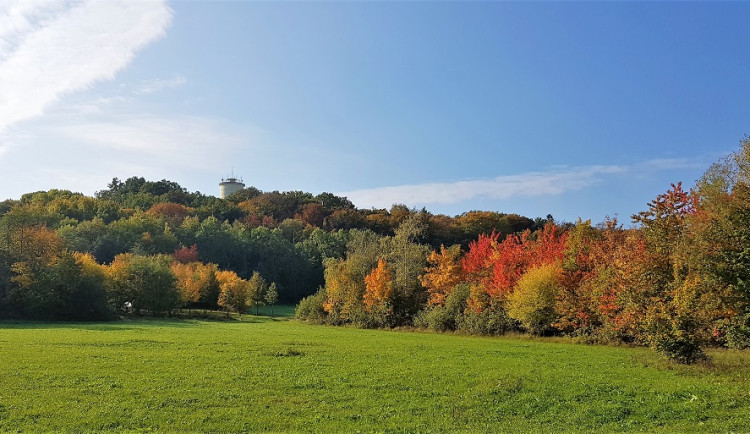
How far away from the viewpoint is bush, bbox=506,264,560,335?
52.3m

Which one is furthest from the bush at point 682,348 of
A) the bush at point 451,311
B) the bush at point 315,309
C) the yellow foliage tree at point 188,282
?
the yellow foliage tree at point 188,282

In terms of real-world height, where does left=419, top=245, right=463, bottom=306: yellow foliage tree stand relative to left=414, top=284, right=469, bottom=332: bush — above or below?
above

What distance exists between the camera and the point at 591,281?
49.4 metres

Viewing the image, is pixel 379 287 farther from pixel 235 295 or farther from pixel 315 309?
pixel 235 295

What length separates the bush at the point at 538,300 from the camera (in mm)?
52312

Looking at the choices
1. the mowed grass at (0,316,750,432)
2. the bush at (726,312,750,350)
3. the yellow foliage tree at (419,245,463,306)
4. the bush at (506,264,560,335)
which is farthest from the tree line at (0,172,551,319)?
the bush at (726,312,750,350)

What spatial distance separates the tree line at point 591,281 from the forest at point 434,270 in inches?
5.0

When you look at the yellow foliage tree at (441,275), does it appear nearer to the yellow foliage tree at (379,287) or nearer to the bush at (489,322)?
the yellow foliage tree at (379,287)

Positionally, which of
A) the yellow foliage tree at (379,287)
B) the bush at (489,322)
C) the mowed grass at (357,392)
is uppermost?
the yellow foliage tree at (379,287)

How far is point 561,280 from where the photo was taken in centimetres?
5262

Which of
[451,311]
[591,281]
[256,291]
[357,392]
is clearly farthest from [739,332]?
[256,291]

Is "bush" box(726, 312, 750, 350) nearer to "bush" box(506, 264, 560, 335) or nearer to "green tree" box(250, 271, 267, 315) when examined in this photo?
"bush" box(506, 264, 560, 335)

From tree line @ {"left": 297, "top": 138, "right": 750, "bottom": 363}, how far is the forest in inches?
5.0

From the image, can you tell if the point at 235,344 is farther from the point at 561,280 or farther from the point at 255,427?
the point at 561,280
